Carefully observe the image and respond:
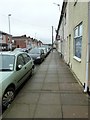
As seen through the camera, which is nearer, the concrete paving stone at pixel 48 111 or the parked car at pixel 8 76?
the concrete paving stone at pixel 48 111

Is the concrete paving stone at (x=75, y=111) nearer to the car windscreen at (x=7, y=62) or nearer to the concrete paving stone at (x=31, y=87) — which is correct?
the concrete paving stone at (x=31, y=87)

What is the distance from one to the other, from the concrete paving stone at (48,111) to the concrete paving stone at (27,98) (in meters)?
0.51

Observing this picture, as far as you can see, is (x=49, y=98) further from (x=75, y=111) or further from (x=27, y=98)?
(x=75, y=111)

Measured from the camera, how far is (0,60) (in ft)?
19.9

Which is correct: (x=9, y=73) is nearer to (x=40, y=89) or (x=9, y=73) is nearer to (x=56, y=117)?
(x=40, y=89)

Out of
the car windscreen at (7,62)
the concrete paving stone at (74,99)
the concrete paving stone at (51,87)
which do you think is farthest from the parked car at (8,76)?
the concrete paving stone at (74,99)

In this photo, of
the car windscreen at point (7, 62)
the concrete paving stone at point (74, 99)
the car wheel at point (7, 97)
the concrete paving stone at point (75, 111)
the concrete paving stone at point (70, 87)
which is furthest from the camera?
the concrete paving stone at point (70, 87)

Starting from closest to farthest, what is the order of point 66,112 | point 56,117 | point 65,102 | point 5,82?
point 56,117 → point 66,112 → point 5,82 → point 65,102

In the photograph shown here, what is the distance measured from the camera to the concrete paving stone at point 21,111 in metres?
4.05

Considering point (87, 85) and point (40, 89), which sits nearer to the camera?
point (87, 85)

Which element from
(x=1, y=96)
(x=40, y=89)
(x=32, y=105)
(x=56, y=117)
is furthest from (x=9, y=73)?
(x=56, y=117)

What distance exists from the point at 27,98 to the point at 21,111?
974mm

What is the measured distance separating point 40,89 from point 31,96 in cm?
84

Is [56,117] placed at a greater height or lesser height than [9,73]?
lesser
